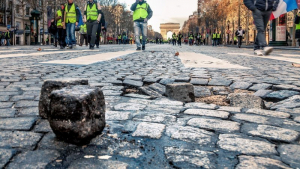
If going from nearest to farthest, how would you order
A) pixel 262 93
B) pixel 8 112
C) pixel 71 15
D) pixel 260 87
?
pixel 8 112 < pixel 262 93 < pixel 260 87 < pixel 71 15

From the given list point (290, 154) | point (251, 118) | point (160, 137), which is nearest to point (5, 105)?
point (160, 137)

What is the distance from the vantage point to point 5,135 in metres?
1.88

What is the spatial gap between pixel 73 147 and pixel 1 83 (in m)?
2.64

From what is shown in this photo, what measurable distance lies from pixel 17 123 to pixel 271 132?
5.27 feet

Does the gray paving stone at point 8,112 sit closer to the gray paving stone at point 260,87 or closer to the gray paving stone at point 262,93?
the gray paving stone at point 262,93

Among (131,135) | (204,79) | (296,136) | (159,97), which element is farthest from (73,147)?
(204,79)

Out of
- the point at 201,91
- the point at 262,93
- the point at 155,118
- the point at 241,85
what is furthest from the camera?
the point at 241,85

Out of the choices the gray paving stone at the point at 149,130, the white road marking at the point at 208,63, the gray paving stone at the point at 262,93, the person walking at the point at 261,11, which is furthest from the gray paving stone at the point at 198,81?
the person walking at the point at 261,11

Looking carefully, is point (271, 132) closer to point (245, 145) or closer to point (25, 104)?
point (245, 145)

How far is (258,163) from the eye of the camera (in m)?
1.54

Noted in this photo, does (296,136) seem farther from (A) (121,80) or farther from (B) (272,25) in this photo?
(B) (272,25)

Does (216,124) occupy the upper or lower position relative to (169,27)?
lower

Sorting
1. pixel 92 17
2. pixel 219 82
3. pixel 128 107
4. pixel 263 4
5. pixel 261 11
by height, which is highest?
pixel 92 17

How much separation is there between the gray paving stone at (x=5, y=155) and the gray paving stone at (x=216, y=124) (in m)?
1.11
